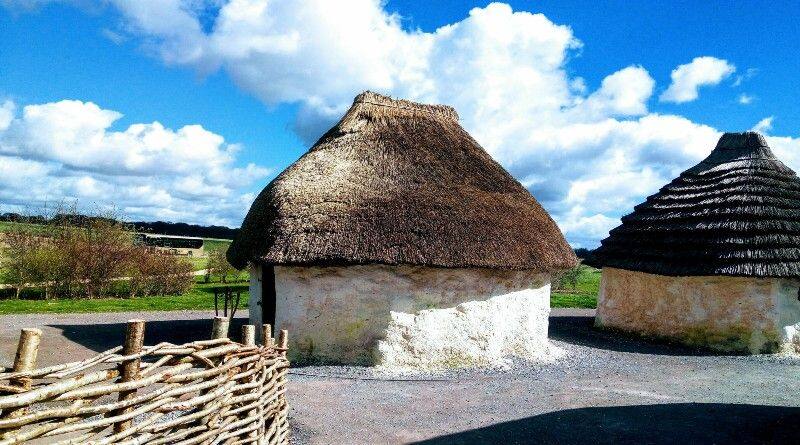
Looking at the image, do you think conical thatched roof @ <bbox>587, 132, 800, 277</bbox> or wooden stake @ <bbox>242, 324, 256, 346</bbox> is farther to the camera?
conical thatched roof @ <bbox>587, 132, 800, 277</bbox>

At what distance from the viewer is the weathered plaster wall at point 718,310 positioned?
12398mm

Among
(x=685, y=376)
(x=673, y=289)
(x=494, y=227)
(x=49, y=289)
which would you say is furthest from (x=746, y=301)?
(x=49, y=289)

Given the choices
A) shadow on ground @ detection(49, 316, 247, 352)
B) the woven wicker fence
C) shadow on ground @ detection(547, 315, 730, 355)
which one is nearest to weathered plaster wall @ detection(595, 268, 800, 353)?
shadow on ground @ detection(547, 315, 730, 355)

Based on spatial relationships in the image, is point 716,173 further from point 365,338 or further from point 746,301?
point 365,338

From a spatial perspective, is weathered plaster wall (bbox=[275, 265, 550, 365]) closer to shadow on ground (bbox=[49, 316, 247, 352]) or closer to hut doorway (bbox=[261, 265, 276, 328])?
hut doorway (bbox=[261, 265, 276, 328])

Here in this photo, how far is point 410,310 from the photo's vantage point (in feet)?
33.3

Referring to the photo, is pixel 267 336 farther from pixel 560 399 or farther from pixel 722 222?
pixel 722 222

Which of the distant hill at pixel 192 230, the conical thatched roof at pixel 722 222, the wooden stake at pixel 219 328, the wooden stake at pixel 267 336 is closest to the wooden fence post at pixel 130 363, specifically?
the wooden stake at pixel 219 328

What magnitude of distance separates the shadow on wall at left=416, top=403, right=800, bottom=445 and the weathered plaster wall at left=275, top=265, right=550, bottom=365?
122 inches

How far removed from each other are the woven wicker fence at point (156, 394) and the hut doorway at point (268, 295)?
634cm

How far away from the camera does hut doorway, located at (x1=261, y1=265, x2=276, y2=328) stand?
1195cm

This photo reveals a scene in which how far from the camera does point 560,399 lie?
8406mm

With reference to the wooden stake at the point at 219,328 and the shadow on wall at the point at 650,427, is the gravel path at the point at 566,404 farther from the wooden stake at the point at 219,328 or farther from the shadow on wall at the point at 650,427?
the wooden stake at the point at 219,328

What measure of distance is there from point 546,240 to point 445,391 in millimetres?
4407
